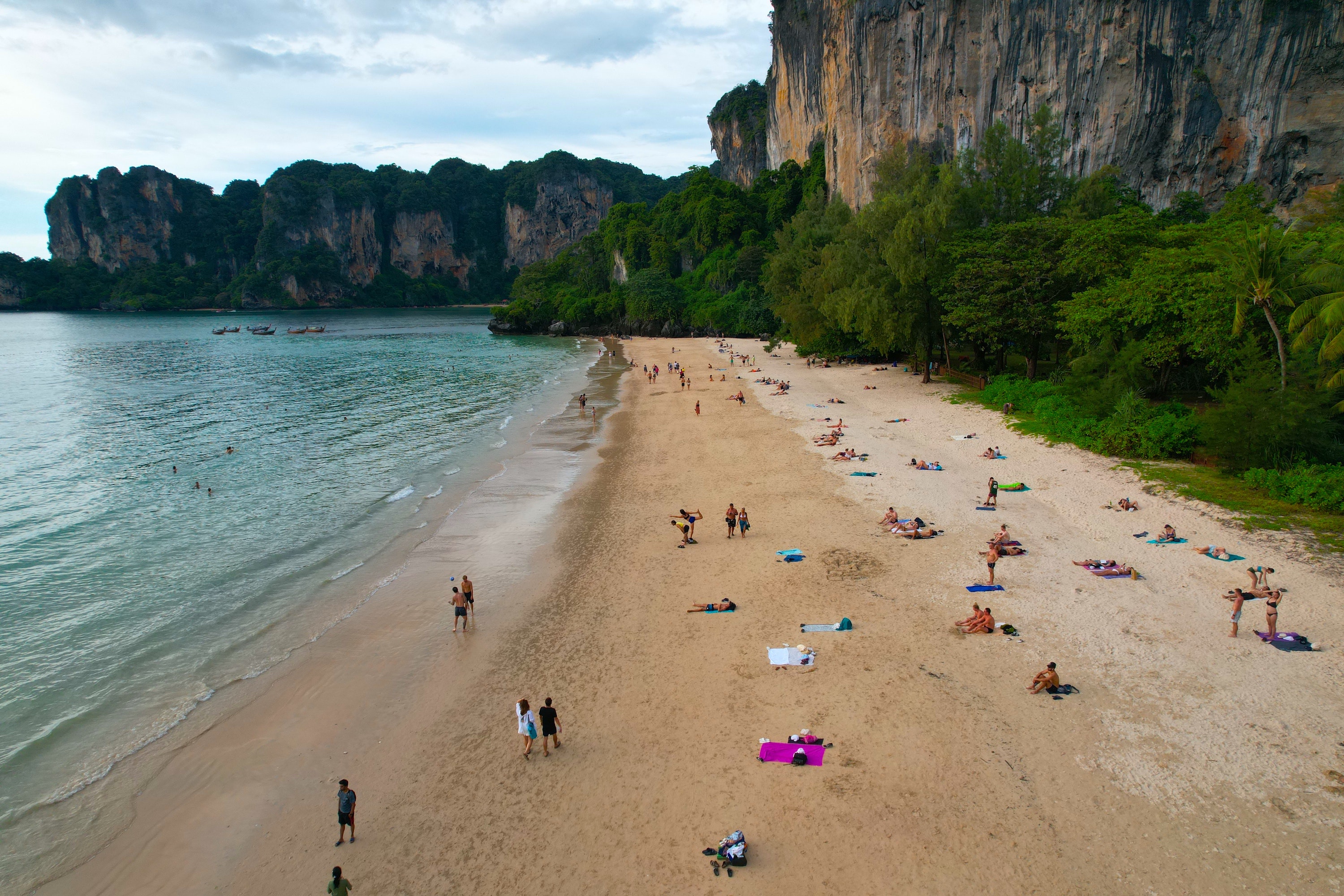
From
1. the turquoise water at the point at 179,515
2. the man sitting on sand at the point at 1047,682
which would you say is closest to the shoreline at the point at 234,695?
the turquoise water at the point at 179,515

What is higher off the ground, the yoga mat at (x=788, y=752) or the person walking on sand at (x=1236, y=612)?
the person walking on sand at (x=1236, y=612)

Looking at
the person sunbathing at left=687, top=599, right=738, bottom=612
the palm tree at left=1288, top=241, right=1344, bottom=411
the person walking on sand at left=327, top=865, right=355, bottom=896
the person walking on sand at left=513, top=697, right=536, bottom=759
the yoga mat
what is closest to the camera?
the person walking on sand at left=327, top=865, right=355, bottom=896

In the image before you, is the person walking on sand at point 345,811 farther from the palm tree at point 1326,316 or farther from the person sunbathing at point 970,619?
the palm tree at point 1326,316

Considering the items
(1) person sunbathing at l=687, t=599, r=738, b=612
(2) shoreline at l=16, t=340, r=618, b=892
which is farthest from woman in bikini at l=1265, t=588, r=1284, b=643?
(2) shoreline at l=16, t=340, r=618, b=892

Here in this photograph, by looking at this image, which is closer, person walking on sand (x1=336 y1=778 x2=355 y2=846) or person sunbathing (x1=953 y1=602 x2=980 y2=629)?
person walking on sand (x1=336 y1=778 x2=355 y2=846)

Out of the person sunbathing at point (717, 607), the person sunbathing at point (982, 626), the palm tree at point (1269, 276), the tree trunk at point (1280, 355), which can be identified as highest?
the palm tree at point (1269, 276)

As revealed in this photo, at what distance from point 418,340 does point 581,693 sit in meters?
93.4

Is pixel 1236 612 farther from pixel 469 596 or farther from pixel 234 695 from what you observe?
pixel 234 695

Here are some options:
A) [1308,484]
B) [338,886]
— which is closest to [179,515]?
[338,886]

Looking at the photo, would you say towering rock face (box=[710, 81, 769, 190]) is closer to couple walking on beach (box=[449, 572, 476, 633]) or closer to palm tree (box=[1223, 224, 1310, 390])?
palm tree (box=[1223, 224, 1310, 390])

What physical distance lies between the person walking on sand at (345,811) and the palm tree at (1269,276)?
24823 mm

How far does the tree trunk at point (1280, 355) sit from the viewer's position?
1884 cm

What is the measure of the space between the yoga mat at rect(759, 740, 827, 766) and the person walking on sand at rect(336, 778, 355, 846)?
5895 millimetres

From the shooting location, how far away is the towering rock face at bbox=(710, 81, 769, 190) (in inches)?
4988
